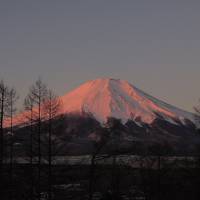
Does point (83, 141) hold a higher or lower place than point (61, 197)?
higher

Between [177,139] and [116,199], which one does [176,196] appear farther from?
[177,139]

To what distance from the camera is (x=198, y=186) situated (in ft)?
124

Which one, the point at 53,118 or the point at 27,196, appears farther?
the point at 53,118

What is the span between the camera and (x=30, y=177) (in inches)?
1097

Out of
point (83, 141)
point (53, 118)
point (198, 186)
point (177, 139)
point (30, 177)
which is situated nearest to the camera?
point (30, 177)

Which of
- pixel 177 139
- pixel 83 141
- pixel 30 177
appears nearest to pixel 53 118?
pixel 30 177

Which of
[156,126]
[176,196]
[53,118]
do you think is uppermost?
[156,126]

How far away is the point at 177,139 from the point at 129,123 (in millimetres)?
17918

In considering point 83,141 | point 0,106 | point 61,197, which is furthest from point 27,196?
point 83,141

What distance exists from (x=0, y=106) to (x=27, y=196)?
11.3 m

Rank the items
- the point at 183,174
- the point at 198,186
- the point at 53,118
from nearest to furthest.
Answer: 1. the point at 53,118
2. the point at 198,186
3. the point at 183,174

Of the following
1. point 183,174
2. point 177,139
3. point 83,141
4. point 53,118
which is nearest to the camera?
point 53,118

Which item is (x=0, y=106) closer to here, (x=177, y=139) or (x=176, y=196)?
(x=176, y=196)

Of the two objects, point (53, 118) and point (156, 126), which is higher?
point (156, 126)
